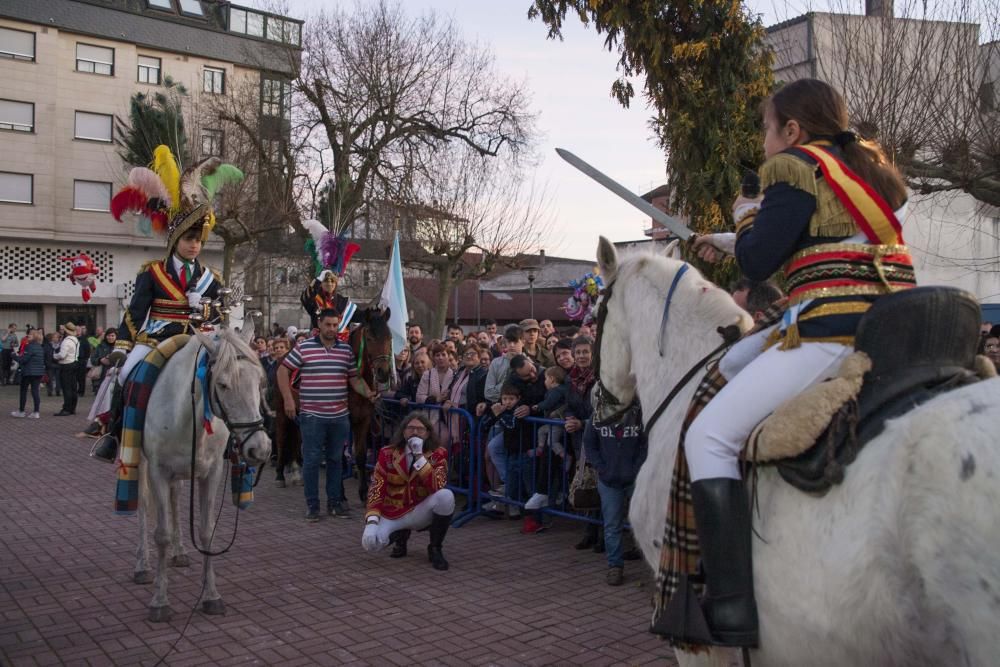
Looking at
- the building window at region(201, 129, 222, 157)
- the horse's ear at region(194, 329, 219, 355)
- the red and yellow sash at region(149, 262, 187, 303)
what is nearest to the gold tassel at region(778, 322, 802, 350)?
the horse's ear at region(194, 329, 219, 355)

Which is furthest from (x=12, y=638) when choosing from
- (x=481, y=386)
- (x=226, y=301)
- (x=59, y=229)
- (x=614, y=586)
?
(x=59, y=229)

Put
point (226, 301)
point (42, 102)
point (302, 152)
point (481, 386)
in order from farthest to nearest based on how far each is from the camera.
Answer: point (42, 102) → point (302, 152) → point (481, 386) → point (226, 301)

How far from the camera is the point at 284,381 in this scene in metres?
10.1

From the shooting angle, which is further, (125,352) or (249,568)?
(249,568)

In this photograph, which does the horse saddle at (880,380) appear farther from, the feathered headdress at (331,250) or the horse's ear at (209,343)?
the feathered headdress at (331,250)

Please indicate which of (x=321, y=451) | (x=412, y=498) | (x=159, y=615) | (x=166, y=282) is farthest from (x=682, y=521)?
(x=321, y=451)

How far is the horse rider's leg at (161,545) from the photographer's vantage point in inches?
228

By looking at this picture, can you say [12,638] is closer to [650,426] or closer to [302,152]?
[650,426]

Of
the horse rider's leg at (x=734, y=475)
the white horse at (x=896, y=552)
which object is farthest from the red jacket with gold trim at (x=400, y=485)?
the horse rider's leg at (x=734, y=475)

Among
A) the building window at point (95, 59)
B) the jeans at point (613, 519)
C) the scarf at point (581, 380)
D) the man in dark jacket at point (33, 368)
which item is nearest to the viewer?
the jeans at point (613, 519)

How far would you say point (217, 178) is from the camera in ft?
24.1

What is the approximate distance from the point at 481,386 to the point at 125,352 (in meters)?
4.05

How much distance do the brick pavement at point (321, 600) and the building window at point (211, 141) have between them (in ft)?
64.7

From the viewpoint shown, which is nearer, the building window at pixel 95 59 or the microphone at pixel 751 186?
the microphone at pixel 751 186
